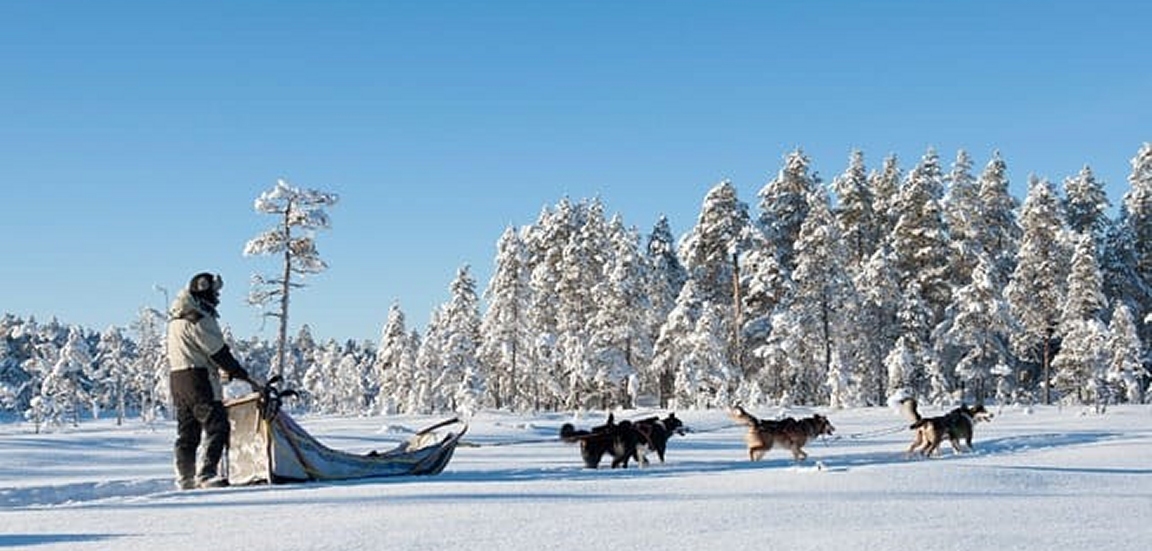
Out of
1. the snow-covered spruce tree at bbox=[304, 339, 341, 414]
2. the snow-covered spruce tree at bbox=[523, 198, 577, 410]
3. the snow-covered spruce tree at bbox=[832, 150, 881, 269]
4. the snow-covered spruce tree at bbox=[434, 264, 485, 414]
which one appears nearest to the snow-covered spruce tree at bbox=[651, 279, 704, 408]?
the snow-covered spruce tree at bbox=[523, 198, 577, 410]

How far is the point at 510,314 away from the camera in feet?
180

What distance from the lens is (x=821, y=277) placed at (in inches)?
1757

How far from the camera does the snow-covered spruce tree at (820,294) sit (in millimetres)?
44438

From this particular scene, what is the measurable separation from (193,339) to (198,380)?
380mm

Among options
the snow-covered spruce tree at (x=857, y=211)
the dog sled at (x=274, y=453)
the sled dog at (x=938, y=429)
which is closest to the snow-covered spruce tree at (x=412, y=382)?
the snow-covered spruce tree at (x=857, y=211)

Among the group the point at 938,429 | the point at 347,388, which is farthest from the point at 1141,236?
the point at 347,388

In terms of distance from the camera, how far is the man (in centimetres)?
925

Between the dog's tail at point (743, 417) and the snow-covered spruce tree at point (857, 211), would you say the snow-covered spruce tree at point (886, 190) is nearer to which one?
the snow-covered spruce tree at point (857, 211)

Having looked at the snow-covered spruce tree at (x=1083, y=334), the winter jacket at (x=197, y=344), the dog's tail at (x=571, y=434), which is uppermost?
the snow-covered spruce tree at (x=1083, y=334)

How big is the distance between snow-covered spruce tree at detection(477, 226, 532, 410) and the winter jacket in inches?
1755

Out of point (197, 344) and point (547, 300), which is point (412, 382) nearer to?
point (547, 300)

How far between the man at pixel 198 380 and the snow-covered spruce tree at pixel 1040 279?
4074 centimetres

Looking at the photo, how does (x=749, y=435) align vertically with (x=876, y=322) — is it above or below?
below

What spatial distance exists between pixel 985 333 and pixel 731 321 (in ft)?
37.6
